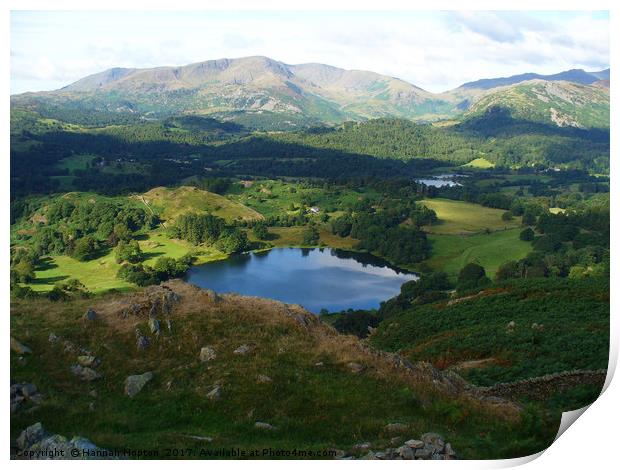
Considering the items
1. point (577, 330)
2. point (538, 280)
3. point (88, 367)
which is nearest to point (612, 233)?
point (577, 330)

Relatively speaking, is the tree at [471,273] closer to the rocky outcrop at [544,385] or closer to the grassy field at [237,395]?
the rocky outcrop at [544,385]

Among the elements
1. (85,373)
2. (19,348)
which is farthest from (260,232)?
(85,373)

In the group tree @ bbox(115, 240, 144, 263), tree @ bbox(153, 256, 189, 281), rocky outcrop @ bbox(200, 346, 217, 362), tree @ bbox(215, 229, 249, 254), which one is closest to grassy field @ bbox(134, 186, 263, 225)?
tree @ bbox(215, 229, 249, 254)

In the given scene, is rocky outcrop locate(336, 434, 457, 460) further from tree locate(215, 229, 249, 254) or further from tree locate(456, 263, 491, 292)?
tree locate(215, 229, 249, 254)

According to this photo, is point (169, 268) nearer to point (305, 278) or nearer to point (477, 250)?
point (305, 278)

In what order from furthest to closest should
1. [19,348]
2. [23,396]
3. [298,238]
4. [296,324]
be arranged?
[298,238] → [296,324] → [19,348] → [23,396]

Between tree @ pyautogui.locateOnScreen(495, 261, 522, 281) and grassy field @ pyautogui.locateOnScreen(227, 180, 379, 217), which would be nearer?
tree @ pyautogui.locateOnScreen(495, 261, 522, 281)
